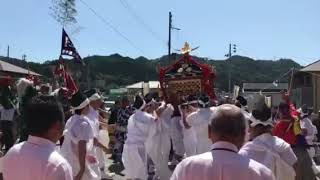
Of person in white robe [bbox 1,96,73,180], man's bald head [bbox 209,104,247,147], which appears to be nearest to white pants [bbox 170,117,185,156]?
person in white robe [bbox 1,96,73,180]

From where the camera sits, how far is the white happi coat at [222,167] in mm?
3455

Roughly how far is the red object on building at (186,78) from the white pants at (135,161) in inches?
101

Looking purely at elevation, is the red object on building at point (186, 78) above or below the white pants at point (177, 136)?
above

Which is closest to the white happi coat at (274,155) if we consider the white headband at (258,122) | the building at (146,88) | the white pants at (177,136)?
the white headband at (258,122)

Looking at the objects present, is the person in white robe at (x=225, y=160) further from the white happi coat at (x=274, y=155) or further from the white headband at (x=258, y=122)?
the white headband at (x=258, y=122)

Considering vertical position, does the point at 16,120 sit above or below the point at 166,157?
above

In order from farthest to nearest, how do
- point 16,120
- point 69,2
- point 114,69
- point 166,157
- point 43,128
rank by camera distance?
point 114,69, point 69,2, point 166,157, point 16,120, point 43,128

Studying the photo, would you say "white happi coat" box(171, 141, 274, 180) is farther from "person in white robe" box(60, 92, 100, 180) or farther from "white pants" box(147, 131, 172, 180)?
"white pants" box(147, 131, 172, 180)

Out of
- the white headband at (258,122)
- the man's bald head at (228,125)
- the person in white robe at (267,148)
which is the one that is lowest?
the person in white robe at (267,148)

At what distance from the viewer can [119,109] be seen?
16438 mm

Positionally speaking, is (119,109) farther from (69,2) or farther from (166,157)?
(69,2)

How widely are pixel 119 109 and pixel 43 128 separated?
41.6ft

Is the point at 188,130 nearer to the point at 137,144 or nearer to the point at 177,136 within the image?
the point at 177,136

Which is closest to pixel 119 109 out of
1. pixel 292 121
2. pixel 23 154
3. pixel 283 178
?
pixel 292 121
